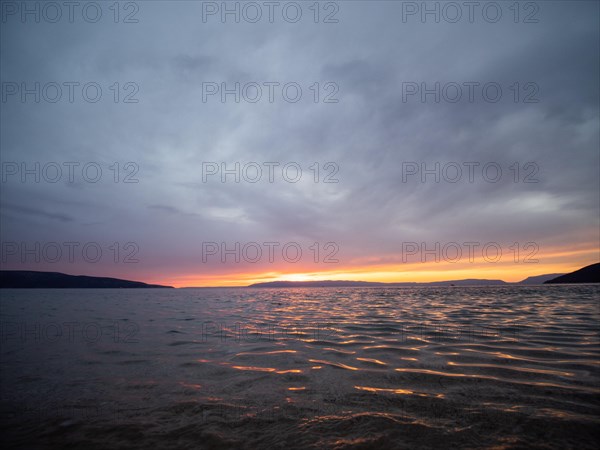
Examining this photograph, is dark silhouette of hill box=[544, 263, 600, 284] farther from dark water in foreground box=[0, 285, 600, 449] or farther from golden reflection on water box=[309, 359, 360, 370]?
golden reflection on water box=[309, 359, 360, 370]

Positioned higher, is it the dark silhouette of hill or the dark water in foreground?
the dark water in foreground

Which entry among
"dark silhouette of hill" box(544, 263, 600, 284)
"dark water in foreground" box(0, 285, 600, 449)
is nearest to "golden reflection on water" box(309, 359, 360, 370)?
"dark water in foreground" box(0, 285, 600, 449)

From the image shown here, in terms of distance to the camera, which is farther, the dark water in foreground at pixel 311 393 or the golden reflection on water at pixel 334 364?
the golden reflection on water at pixel 334 364

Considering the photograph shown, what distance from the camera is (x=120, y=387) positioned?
611cm

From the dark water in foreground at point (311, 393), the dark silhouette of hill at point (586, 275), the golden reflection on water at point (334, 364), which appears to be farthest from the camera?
the dark silhouette of hill at point (586, 275)

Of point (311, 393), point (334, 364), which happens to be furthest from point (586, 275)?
point (311, 393)

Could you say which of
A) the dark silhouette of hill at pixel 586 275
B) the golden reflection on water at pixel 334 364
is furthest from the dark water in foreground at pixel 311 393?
the dark silhouette of hill at pixel 586 275

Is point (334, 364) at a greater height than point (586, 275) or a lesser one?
greater

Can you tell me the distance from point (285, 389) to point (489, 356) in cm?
560

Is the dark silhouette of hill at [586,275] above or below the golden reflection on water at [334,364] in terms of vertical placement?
below

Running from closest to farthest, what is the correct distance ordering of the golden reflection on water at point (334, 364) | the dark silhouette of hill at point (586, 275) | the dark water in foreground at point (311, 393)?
the dark water in foreground at point (311, 393) → the golden reflection on water at point (334, 364) → the dark silhouette of hill at point (586, 275)

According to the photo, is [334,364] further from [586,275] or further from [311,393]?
[586,275]

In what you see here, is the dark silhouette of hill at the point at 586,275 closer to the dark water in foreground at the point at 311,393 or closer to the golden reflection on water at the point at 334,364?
the dark water in foreground at the point at 311,393

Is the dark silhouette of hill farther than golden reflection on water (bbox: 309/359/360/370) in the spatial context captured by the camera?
Yes
